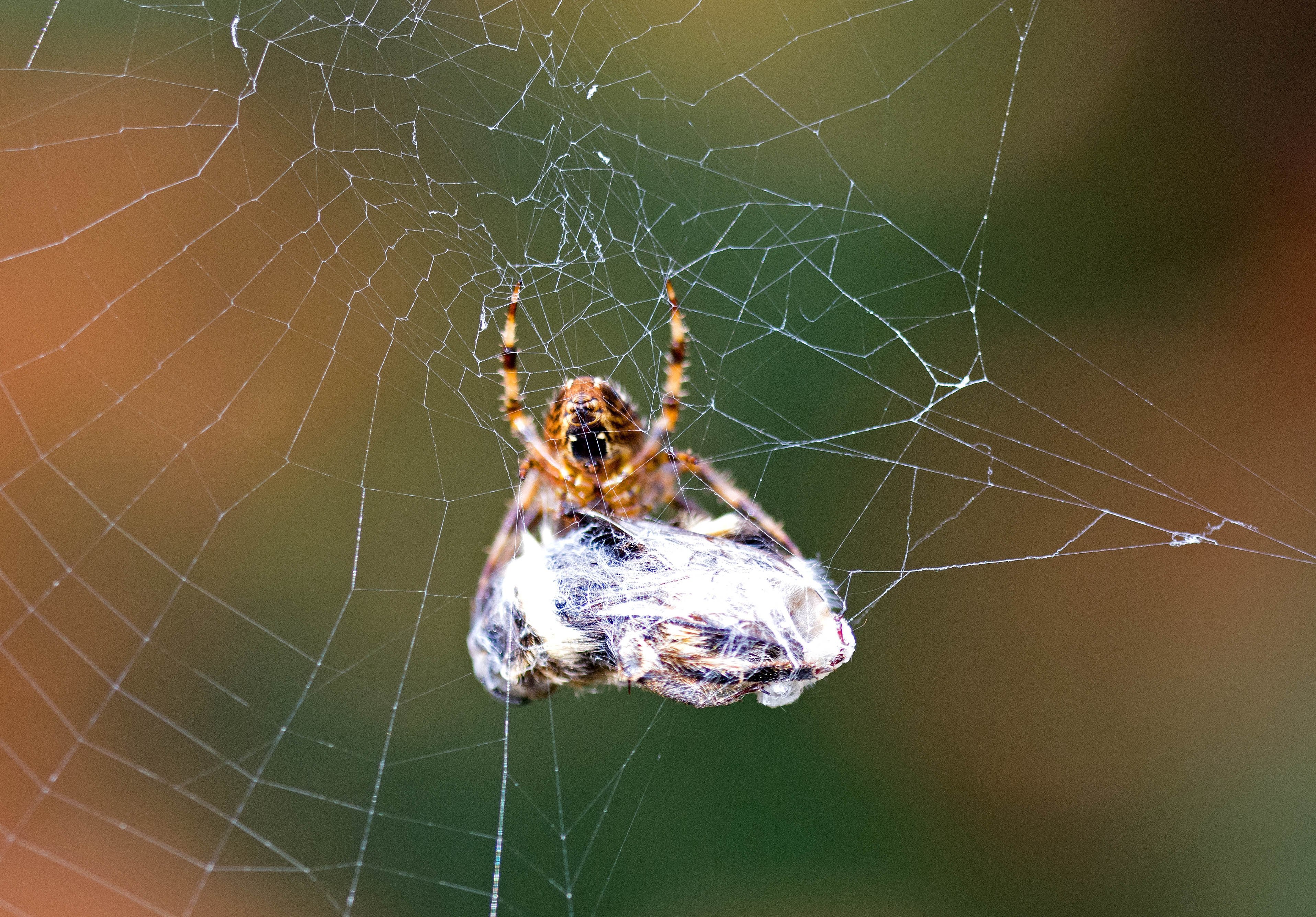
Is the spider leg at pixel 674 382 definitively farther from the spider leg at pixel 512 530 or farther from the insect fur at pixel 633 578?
the spider leg at pixel 512 530

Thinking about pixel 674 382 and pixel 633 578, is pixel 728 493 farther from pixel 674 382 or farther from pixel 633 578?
pixel 633 578

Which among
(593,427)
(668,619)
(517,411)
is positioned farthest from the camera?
(517,411)

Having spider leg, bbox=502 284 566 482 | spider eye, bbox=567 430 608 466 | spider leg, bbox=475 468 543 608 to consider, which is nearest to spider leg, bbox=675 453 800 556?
spider eye, bbox=567 430 608 466

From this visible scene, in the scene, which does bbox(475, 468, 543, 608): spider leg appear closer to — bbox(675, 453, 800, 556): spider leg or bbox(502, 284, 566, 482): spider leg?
bbox(502, 284, 566, 482): spider leg

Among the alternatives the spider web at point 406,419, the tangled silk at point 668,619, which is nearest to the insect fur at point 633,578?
the tangled silk at point 668,619

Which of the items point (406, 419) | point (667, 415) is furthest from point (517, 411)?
point (406, 419)

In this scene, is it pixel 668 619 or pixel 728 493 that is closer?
pixel 668 619

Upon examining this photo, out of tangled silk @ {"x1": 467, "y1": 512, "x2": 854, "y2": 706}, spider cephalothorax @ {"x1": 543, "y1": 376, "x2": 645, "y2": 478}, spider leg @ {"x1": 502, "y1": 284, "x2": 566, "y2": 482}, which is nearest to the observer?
tangled silk @ {"x1": 467, "y1": 512, "x2": 854, "y2": 706}
